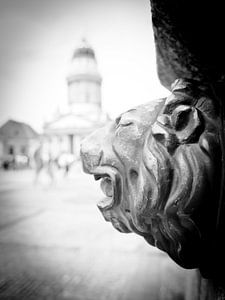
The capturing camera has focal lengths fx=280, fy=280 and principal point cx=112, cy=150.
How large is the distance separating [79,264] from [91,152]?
1.18m

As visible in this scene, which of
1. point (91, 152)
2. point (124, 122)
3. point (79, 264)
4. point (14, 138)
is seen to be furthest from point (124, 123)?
point (14, 138)

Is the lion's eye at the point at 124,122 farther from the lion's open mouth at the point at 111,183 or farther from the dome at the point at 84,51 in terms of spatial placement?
the dome at the point at 84,51

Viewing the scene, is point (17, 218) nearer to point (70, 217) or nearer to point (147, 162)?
point (70, 217)

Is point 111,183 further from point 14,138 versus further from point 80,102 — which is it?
point 80,102

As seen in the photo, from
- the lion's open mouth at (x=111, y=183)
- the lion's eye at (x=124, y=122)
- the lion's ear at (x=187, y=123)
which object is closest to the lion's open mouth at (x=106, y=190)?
the lion's open mouth at (x=111, y=183)

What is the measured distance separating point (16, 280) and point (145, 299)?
0.72 m

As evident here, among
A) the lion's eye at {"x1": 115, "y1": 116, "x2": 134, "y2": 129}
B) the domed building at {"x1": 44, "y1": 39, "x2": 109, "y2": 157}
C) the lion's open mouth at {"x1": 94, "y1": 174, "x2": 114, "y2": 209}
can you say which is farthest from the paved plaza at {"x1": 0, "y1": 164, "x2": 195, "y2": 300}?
the domed building at {"x1": 44, "y1": 39, "x2": 109, "y2": 157}

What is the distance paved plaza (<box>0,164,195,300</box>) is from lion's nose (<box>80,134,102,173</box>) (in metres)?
0.80

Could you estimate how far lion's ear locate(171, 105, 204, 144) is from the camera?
69 centimetres

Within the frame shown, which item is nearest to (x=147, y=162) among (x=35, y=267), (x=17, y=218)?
(x=35, y=267)

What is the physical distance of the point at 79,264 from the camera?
1.83 meters

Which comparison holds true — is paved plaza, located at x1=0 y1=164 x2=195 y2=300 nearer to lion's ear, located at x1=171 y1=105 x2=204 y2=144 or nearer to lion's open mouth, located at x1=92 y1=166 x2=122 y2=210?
lion's open mouth, located at x1=92 y1=166 x2=122 y2=210

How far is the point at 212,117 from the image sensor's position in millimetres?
717

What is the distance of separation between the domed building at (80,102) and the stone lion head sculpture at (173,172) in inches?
726
